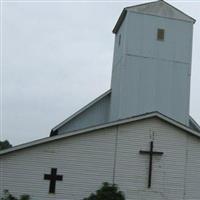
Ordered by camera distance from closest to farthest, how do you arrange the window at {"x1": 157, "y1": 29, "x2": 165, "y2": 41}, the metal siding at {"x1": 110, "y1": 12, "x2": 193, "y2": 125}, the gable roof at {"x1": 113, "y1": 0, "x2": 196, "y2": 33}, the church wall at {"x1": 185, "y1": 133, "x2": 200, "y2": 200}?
the church wall at {"x1": 185, "y1": 133, "x2": 200, "y2": 200} < the metal siding at {"x1": 110, "y1": 12, "x2": 193, "y2": 125} < the gable roof at {"x1": 113, "y1": 0, "x2": 196, "y2": 33} < the window at {"x1": 157, "y1": 29, "x2": 165, "y2": 41}

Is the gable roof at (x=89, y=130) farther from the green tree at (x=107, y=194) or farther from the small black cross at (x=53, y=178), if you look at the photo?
the green tree at (x=107, y=194)

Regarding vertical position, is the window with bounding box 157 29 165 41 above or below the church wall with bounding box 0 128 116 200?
above

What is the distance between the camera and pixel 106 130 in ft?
62.3

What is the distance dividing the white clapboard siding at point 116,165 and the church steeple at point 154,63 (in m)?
6.58

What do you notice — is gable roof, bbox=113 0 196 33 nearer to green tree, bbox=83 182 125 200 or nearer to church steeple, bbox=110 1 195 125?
church steeple, bbox=110 1 195 125

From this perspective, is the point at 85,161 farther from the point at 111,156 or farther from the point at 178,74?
the point at 178,74

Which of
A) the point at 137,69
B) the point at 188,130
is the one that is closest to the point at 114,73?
the point at 137,69

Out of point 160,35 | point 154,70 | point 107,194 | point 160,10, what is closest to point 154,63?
point 154,70

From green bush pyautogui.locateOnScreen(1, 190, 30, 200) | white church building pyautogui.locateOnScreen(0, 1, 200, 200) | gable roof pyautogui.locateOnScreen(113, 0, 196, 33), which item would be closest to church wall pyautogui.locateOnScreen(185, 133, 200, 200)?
white church building pyautogui.locateOnScreen(0, 1, 200, 200)

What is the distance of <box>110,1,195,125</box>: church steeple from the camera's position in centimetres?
2606

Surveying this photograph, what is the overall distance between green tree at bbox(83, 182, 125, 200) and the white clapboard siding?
1.38 ft

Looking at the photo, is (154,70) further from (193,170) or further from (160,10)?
(193,170)

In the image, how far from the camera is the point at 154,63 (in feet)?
86.6

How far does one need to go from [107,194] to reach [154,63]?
401 inches
